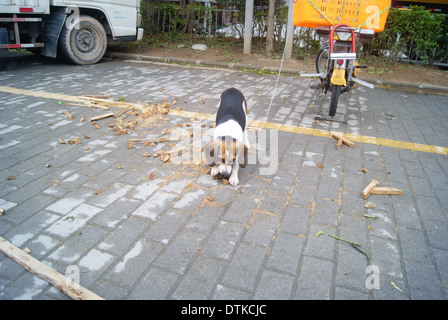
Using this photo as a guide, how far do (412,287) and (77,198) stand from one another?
10.5 feet

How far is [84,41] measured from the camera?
31.5 feet

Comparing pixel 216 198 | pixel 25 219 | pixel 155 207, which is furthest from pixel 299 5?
pixel 25 219

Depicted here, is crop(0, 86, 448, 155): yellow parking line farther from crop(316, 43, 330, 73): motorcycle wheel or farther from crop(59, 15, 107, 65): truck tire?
crop(59, 15, 107, 65): truck tire

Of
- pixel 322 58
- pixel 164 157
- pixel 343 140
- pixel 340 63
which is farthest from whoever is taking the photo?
pixel 322 58

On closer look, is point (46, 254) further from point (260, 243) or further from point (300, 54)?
point (300, 54)

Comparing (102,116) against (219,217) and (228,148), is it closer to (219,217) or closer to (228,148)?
(228,148)

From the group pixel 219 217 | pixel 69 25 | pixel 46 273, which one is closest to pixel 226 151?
pixel 219 217

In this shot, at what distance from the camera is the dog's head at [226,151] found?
11.8 ft

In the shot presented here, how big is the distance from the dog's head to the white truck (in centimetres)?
743

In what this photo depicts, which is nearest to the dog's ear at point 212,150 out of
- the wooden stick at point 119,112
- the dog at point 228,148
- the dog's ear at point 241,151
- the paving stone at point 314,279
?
the dog at point 228,148

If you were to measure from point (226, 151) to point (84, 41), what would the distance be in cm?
805

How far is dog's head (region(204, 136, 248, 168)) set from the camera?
360cm

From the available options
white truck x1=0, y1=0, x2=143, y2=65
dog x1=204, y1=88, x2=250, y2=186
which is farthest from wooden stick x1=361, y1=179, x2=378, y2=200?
white truck x1=0, y1=0, x2=143, y2=65

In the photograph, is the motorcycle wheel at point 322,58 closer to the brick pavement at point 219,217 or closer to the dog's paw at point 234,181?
the brick pavement at point 219,217
